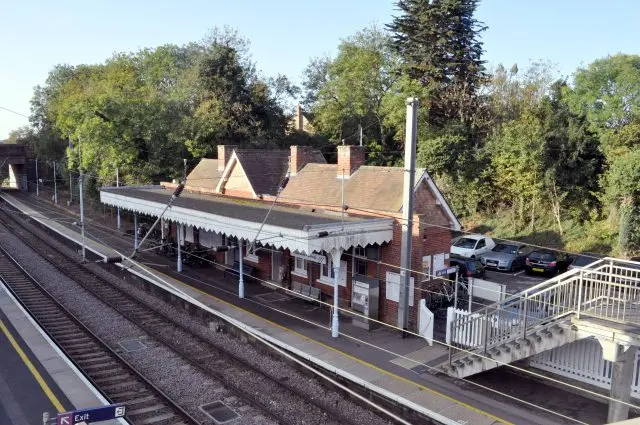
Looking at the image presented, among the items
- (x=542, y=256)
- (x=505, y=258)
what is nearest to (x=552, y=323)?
(x=542, y=256)

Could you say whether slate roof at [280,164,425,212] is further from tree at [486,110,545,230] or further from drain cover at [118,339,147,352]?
tree at [486,110,545,230]

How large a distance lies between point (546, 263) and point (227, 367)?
18.4 metres

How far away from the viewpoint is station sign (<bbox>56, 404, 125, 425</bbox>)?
21.8ft

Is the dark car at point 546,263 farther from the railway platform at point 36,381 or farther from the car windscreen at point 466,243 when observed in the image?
the railway platform at point 36,381

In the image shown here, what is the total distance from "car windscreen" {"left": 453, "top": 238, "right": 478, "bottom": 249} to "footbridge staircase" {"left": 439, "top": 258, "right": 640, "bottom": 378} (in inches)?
606

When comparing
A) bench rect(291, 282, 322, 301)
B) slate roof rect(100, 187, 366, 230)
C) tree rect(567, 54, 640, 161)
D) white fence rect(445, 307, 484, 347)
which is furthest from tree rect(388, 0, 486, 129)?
white fence rect(445, 307, 484, 347)

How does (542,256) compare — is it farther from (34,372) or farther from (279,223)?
(34,372)

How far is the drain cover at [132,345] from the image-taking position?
16.4 meters

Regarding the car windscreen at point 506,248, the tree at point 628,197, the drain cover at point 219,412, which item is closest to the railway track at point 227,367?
the drain cover at point 219,412

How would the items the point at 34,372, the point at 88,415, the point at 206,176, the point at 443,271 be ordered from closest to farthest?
the point at 88,415, the point at 34,372, the point at 443,271, the point at 206,176

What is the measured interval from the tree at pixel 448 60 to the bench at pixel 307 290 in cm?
2080

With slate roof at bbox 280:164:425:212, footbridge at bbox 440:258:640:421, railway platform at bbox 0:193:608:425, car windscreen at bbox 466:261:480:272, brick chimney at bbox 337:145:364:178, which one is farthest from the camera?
car windscreen at bbox 466:261:480:272

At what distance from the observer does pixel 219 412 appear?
485 inches

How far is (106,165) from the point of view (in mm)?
41562
